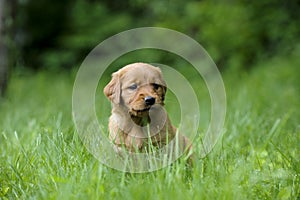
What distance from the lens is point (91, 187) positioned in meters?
2.84

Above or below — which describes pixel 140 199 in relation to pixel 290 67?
below

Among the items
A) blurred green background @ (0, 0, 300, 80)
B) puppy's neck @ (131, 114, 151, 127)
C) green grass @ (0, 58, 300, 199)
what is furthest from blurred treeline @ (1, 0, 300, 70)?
puppy's neck @ (131, 114, 151, 127)

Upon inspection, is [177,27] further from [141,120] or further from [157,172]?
[157,172]

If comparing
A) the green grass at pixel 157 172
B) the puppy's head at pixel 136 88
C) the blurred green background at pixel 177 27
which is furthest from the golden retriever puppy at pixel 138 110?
the blurred green background at pixel 177 27

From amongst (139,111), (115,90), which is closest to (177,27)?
(115,90)

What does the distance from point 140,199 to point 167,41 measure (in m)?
9.61

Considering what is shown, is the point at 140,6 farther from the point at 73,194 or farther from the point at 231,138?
the point at 73,194

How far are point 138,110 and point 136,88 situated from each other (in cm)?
17

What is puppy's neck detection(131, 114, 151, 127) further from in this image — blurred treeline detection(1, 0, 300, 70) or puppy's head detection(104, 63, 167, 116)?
blurred treeline detection(1, 0, 300, 70)

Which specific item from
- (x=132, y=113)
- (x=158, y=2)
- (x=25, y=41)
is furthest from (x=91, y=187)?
(x=25, y=41)

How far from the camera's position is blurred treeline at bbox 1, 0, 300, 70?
1258 centimetres

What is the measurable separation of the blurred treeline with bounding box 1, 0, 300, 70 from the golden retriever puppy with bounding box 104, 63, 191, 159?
8.64 meters

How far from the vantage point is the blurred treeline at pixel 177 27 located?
1258 cm

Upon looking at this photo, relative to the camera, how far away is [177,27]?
13.0 meters
